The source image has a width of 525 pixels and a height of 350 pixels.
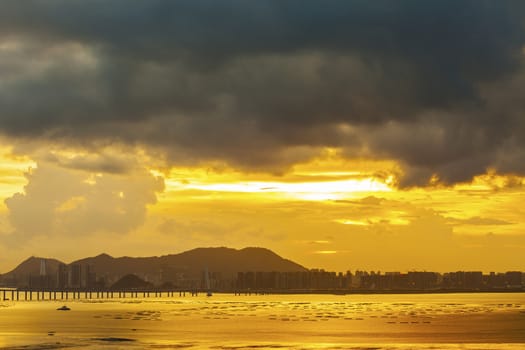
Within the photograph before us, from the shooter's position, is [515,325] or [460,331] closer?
[460,331]

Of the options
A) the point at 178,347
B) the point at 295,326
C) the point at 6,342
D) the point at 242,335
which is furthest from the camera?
the point at 295,326

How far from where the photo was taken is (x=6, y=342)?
11819 cm

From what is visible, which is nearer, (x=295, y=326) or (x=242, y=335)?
(x=242, y=335)

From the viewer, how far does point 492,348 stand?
353ft

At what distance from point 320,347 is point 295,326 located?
164ft

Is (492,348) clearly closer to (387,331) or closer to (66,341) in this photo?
(387,331)

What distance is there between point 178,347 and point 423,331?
52937 millimetres

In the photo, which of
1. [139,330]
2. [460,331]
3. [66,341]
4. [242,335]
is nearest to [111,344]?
[66,341]

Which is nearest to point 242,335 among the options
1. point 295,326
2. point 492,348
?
point 295,326

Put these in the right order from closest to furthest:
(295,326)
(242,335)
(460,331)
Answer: (242,335) → (460,331) → (295,326)

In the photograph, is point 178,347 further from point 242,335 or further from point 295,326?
point 295,326

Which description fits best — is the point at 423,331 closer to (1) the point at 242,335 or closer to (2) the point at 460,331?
(2) the point at 460,331

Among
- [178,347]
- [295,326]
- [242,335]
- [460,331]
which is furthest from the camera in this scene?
[295,326]

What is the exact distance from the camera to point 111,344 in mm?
112688
